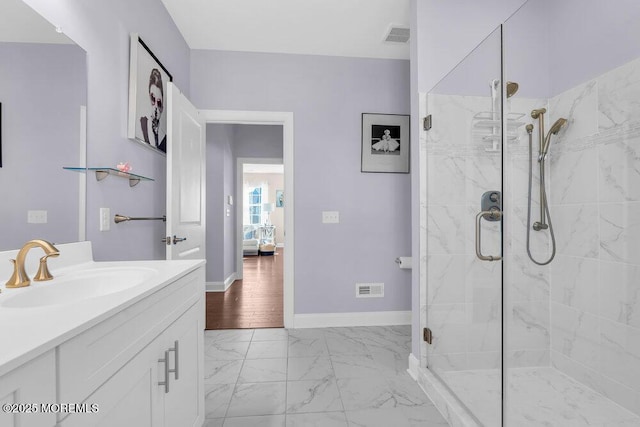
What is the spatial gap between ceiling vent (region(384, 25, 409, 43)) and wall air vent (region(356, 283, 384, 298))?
2271 millimetres

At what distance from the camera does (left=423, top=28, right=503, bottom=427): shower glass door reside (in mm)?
1409

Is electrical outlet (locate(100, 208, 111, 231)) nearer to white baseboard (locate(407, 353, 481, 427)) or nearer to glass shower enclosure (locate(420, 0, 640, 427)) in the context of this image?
glass shower enclosure (locate(420, 0, 640, 427))

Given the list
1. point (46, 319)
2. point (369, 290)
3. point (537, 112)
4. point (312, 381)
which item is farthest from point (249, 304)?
point (537, 112)

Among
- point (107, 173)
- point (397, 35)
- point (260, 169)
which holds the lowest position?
point (107, 173)

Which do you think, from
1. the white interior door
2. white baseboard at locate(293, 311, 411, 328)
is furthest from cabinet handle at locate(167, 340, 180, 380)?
white baseboard at locate(293, 311, 411, 328)

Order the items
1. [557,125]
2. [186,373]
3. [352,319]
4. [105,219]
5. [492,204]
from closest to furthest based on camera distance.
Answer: [186,373] < [492,204] < [105,219] < [557,125] < [352,319]

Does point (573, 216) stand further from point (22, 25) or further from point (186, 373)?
point (22, 25)

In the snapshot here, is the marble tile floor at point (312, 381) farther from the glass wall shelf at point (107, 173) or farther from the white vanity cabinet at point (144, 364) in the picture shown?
the glass wall shelf at point (107, 173)

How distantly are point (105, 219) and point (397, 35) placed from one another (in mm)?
2615

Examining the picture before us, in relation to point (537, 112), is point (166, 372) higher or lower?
lower

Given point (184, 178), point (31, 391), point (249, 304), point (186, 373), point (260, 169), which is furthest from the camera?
point (260, 169)

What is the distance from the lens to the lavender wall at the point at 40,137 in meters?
1.01

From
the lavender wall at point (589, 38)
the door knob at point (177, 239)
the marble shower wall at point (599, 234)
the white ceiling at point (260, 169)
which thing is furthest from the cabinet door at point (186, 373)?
the white ceiling at point (260, 169)

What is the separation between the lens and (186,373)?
3.92ft
